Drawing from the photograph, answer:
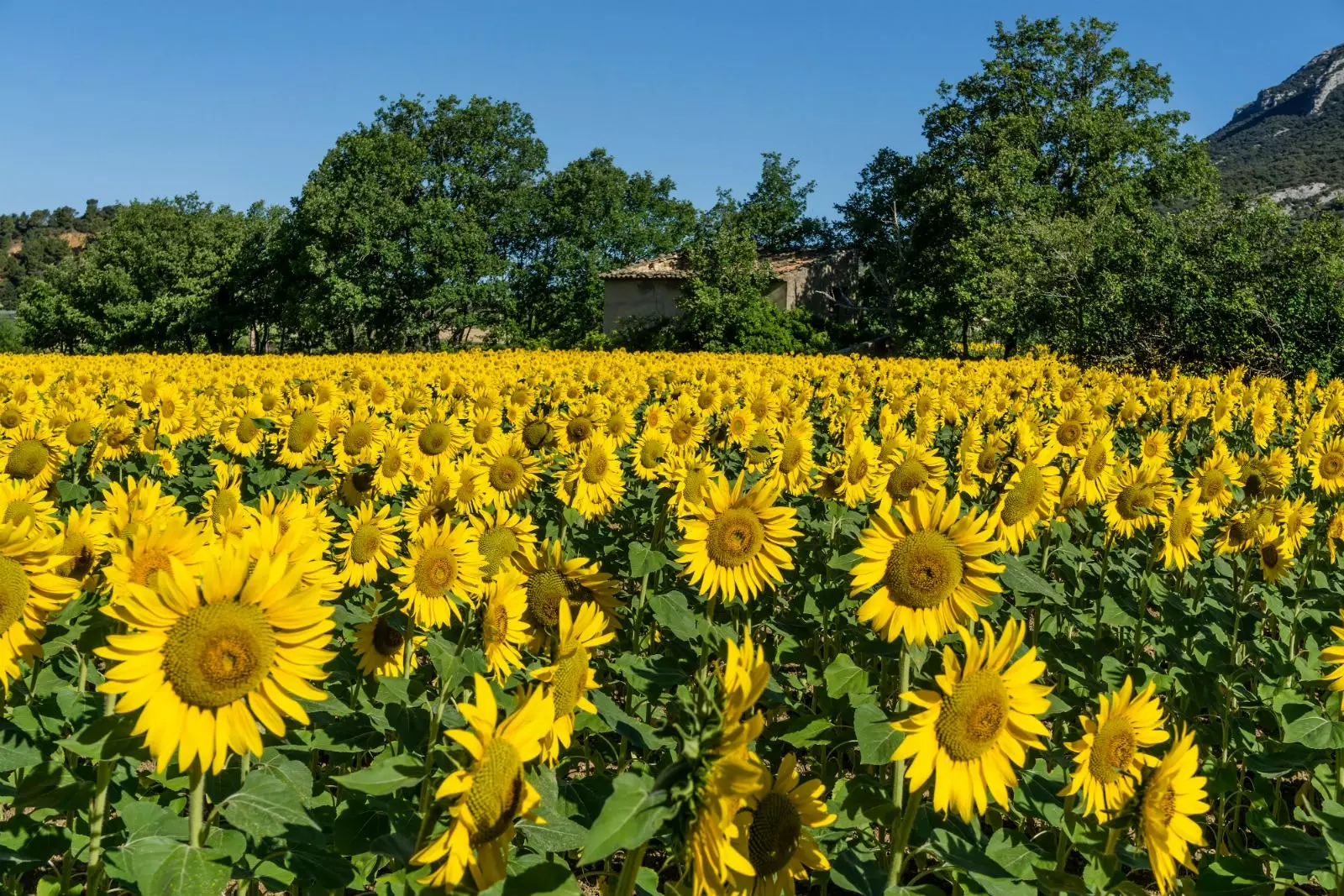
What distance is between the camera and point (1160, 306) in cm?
2012

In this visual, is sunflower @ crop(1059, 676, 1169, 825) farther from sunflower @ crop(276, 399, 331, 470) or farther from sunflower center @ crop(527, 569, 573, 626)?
sunflower @ crop(276, 399, 331, 470)

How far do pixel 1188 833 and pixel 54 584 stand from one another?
2.73m

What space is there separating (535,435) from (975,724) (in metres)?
3.33

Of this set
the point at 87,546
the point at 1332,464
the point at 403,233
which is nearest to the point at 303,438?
the point at 87,546

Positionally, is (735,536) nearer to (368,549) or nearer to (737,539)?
(737,539)

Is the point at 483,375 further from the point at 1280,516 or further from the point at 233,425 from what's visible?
the point at 1280,516

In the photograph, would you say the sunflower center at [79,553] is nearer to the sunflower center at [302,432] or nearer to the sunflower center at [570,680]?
the sunflower center at [570,680]

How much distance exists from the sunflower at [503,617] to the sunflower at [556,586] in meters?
0.06

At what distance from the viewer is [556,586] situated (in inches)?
108

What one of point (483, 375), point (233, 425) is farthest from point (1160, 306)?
point (233, 425)

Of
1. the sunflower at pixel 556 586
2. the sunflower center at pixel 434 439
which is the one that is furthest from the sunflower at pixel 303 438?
the sunflower at pixel 556 586

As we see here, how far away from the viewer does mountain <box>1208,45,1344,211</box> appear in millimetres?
86812

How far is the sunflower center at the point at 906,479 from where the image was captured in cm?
415

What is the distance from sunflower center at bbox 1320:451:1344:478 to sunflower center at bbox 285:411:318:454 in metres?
6.71
